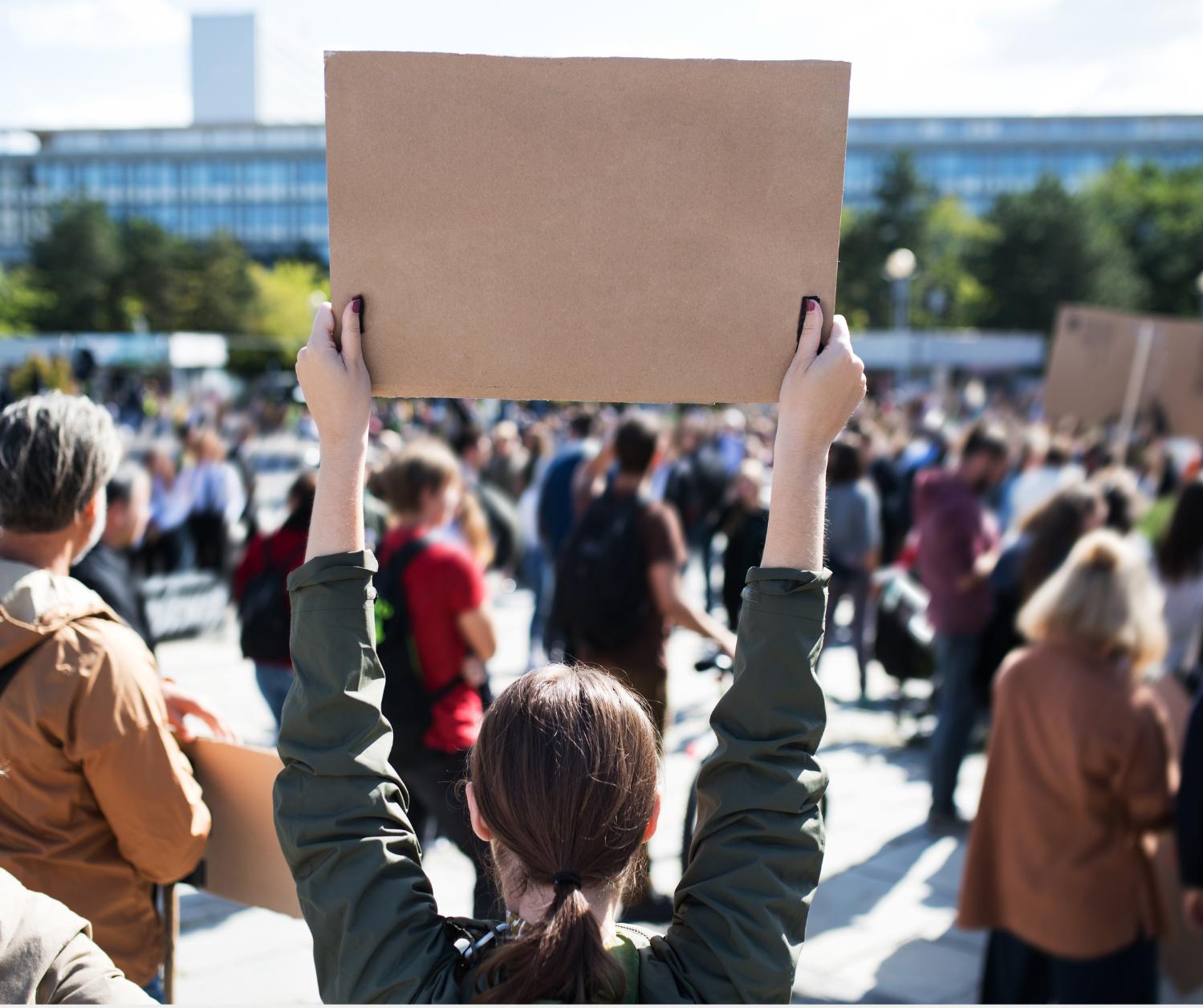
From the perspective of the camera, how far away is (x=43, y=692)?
195cm

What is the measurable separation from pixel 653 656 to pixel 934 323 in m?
72.7

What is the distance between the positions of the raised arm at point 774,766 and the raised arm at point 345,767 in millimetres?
315

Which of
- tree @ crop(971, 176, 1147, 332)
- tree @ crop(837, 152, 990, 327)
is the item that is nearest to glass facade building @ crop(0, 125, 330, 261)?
tree @ crop(837, 152, 990, 327)

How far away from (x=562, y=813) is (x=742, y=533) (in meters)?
5.43

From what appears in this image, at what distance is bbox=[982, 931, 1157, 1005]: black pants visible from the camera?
3.24 meters

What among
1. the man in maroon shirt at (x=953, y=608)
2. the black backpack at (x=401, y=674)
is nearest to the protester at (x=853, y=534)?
the man in maroon shirt at (x=953, y=608)

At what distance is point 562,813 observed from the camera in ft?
4.32

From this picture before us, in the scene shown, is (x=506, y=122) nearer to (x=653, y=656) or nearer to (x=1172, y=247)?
(x=653, y=656)

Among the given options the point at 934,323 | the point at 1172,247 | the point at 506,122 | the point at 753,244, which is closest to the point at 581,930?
the point at 753,244

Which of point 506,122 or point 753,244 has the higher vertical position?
point 506,122

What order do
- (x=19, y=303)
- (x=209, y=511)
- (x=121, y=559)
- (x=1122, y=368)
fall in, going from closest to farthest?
(x=121, y=559), (x=209, y=511), (x=1122, y=368), (x=19, y=303)

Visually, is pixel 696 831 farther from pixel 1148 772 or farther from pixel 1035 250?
pixel 1035 250

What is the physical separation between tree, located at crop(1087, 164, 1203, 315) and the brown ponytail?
202 ft

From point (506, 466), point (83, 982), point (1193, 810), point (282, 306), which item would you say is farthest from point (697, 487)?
point (282, 306)
